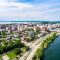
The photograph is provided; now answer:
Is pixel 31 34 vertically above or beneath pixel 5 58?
above

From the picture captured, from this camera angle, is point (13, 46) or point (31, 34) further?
point (31, 34)

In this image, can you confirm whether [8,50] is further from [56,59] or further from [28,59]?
[56,59]

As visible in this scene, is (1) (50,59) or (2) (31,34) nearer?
(1) (50,59)

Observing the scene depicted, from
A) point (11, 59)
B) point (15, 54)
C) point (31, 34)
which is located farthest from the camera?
point (31, 34)

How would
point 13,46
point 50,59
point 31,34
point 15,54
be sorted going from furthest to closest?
1. point 31,34
2. point 13,46
3. point 15,54
4. point 50,59

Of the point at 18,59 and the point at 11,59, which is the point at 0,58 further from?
the point at 18,59

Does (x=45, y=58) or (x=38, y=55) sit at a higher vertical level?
(x=38, y=55)

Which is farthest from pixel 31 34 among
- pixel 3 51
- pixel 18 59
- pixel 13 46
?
pixel 18 59

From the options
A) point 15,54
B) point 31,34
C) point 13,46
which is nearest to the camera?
point 15,54

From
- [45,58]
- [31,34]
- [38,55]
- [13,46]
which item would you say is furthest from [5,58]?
[31,34]
